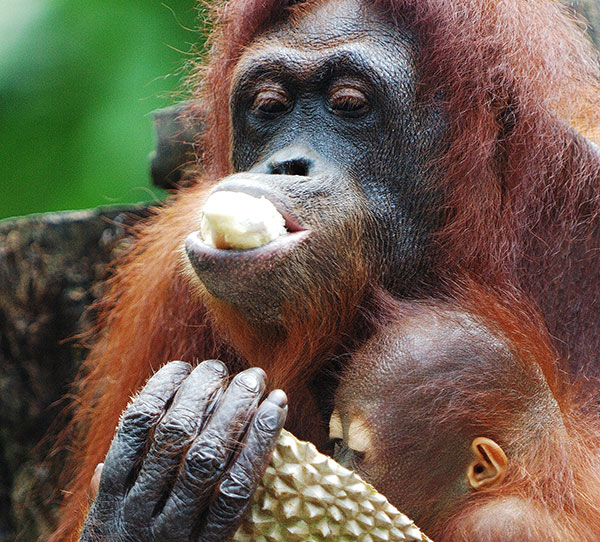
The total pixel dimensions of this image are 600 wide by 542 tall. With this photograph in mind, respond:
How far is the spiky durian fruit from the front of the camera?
1.51 m

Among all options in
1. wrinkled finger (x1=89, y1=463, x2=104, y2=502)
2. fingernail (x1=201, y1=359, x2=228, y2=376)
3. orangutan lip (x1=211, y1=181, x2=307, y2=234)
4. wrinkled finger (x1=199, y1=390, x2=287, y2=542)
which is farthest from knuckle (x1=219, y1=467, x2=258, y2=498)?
orangutan lip (x1=211, y1=181, x2=307, y2=234)

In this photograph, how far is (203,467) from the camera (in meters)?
1.53

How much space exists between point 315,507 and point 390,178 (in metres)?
0.68

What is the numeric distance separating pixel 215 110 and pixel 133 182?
56.4 inches

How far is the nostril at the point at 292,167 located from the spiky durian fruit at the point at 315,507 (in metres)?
0.52

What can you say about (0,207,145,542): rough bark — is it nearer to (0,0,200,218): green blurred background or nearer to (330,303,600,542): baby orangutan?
(0,0,200,218): green blurred background

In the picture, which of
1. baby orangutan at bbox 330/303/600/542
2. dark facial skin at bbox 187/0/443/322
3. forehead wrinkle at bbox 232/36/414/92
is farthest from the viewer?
forehead wrinkle at bbox 232/36/414/92

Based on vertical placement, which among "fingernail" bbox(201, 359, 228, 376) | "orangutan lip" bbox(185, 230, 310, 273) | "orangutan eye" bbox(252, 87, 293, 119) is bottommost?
"fingernail" bbox(201, 359, 228, 376)

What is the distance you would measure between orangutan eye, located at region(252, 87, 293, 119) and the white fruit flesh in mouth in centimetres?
31

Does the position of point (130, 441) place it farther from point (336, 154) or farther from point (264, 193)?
point (336, 154)

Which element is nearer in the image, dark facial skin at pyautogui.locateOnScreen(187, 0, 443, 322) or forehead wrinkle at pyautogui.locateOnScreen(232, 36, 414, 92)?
dark facial skin at pyautogui.locateOnScreen(187, 0, 443, 322)

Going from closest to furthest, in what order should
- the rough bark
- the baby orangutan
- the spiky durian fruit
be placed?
the spiky durian fruit < the baby orangutan < the rough bark

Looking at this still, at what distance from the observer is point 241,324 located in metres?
1.84

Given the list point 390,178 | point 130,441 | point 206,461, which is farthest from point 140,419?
point 390,178
